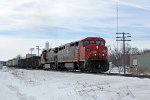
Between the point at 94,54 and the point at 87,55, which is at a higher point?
the point at 94,54

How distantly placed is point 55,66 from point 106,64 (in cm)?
1758

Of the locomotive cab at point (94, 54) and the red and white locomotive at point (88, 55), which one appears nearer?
the locomotive cab at point (94, 54)

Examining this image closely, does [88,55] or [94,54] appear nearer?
→ [88,55]

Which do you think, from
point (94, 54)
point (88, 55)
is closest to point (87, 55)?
point (88, 55)

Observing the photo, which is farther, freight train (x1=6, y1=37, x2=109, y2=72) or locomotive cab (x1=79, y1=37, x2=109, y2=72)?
freight train (x1=6, y1=37, x2=109, y2=72)

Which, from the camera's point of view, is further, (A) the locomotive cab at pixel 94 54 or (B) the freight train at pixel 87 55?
(B) the freight train at pixel 87 55

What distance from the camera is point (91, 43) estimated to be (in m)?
35.6

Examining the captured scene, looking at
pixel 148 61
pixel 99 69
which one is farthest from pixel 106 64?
pixel 148 61

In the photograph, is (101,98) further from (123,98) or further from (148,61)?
(148,61)

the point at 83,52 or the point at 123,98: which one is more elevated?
the point at 83,52

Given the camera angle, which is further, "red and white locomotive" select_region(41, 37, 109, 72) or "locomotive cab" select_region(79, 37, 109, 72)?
"red and white locomotive" select_region(41, 37, 109, 72)

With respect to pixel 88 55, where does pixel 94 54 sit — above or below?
above

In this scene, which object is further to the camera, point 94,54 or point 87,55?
point 94,54

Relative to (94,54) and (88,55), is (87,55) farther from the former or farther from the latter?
(94,54)
